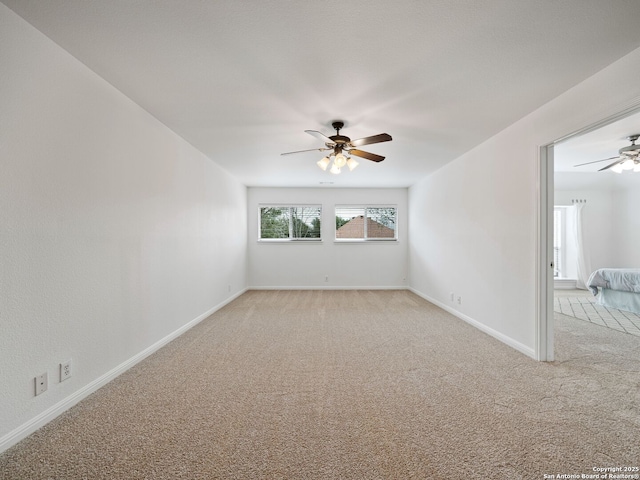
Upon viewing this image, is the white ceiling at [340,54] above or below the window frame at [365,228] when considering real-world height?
above

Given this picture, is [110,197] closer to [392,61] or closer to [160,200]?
[160,200]

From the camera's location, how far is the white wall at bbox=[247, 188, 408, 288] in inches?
243

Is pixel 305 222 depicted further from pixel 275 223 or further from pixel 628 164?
pixel 628 164

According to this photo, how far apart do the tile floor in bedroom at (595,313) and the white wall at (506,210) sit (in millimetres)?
1693

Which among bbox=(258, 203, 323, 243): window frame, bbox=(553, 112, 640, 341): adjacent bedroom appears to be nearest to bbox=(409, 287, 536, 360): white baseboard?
bbox=(553, 112, 640, 341): adjacent bedroom

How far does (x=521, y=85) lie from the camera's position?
212cm

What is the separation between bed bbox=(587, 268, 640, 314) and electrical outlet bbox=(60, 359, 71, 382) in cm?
666

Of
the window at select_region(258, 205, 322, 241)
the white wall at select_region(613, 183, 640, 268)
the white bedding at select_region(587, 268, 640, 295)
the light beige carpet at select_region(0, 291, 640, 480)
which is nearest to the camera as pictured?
the light beige carpet at select_region(0, 291, 640, 480)

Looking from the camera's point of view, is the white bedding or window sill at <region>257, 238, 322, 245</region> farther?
window sill at <region>257, 238, 322, 245</region>

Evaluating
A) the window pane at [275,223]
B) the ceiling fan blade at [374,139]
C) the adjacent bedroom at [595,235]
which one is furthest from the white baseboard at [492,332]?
the window pane at [275,223]

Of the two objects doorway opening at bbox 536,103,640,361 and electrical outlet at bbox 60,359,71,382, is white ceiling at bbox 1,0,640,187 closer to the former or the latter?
electrical outlet at bbox 60,359,71,382

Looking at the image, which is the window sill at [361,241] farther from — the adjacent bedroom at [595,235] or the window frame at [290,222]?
the adjacent bedroom at [595,235]

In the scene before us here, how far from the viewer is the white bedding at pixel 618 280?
409 centimetres

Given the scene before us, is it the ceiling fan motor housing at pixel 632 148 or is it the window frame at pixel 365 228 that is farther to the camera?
the window frame at pixel 365 228
